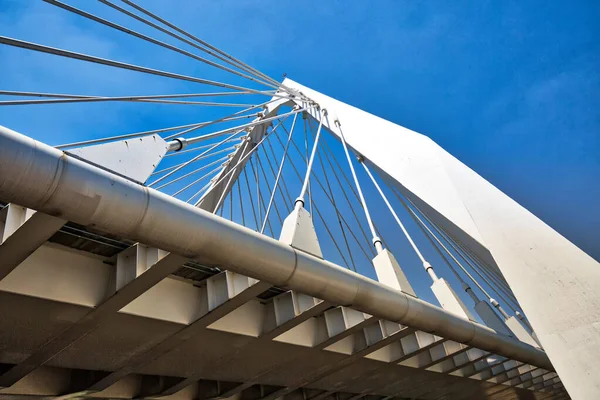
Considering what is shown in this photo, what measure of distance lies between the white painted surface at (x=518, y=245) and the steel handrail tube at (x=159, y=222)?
9.88 ft

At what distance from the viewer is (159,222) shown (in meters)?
4.93

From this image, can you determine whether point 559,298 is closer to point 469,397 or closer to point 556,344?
point 556,344

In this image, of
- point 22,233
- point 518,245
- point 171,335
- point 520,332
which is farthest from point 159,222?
point 520,332

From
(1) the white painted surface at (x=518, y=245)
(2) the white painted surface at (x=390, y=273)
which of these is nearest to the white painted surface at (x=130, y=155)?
(2) the white painted surface at (x=390, y=273)

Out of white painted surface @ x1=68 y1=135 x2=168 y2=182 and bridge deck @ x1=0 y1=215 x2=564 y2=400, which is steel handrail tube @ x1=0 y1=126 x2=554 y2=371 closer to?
white painted surface @ x1=68 y1=135 x2=168 y2=182

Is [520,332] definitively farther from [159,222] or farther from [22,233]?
[22,233]

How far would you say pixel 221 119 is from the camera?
38.2 ft

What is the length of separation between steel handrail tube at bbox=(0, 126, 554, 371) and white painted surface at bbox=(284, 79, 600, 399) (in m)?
3.01

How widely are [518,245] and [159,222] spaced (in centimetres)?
778

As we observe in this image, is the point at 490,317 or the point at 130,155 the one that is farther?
the point at 490,317

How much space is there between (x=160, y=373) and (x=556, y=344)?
27.1 ft

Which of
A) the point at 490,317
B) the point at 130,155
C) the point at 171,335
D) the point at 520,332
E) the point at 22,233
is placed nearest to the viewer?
the point at 22,233

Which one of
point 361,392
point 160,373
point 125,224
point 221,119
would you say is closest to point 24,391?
point 160,373

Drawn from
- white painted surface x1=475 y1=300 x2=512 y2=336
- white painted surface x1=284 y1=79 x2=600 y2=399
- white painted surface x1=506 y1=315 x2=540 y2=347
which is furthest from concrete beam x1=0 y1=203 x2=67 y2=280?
white painted surface x1=506 y1=315 x2=540 y2=347
